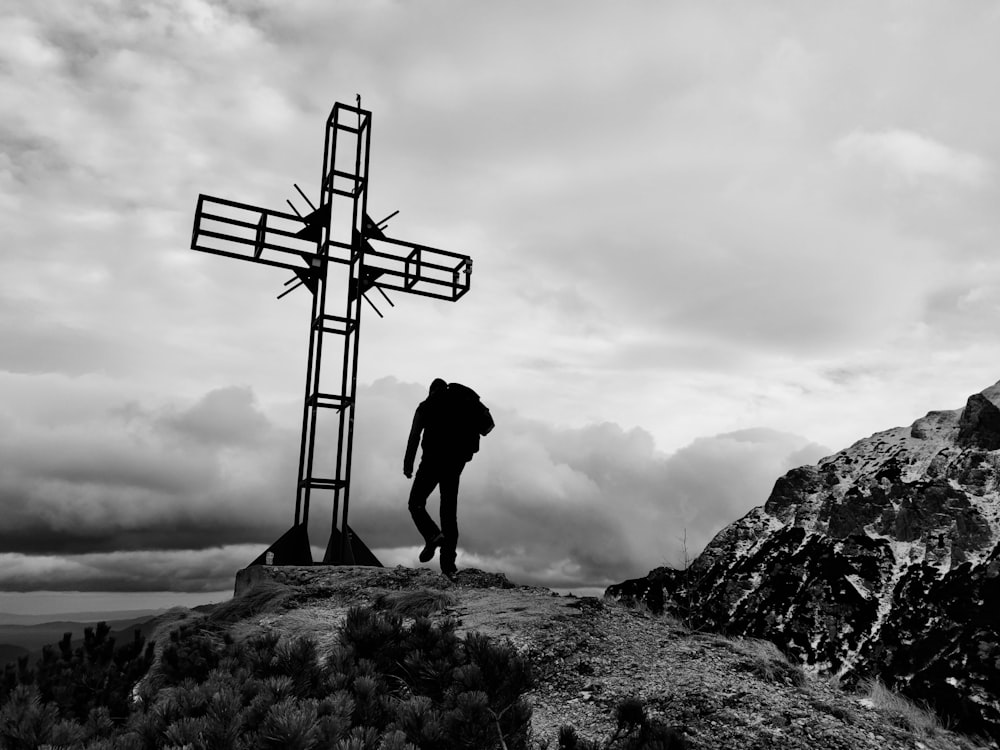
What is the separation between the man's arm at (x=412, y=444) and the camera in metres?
11.6

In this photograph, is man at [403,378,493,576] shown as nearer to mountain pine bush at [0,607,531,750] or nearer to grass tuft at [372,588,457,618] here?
grass tuft at [372,588,457,618]

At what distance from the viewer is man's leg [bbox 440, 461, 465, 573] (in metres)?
11.4

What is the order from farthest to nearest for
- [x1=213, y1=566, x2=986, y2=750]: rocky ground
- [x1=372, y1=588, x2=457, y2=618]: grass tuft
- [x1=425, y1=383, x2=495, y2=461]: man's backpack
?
1. [x1=425, y1=383, x2=495, y2=461]: man's backpack
2. [x1=372, y1=588, x2=457, y2=618]: grass tuft
3. [x1=213, y1=566, x2=986, y2=750]: rocky ground

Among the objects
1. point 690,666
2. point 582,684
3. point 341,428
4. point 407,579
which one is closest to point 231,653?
point 582,684

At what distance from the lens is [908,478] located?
172 meters

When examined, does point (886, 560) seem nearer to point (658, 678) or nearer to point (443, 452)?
point (443, 452)

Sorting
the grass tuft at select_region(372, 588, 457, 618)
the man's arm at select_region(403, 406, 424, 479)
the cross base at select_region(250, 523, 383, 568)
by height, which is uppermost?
the man's arm at select_region(403, 406, 424, 479)

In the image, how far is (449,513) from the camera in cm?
1147

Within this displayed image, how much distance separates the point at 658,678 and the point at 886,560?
16920cm

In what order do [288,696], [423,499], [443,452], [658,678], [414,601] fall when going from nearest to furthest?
[288,696], [658,678], [414,601], [443,452], [423,499]

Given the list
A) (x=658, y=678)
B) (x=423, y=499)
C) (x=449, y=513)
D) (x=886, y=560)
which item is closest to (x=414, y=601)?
(x=449, y=513)

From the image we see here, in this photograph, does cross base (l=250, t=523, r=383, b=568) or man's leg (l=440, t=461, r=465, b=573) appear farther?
cross base (l=250, t=523, r=383, b=568)

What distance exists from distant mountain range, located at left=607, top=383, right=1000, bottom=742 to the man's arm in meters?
97.6

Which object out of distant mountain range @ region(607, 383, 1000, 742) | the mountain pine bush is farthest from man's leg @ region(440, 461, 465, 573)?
distant mountain range @ region(607, 383, 1000, 742)
